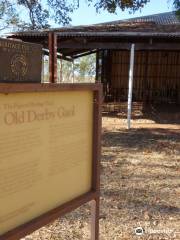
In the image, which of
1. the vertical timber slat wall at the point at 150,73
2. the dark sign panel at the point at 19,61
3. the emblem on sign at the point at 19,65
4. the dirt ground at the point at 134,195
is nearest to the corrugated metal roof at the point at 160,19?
the vertical timber slat wall at the point at 150,73

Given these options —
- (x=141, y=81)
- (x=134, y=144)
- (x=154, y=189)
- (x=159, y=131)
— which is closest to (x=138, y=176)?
(x=154, y=189)

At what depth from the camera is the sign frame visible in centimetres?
277

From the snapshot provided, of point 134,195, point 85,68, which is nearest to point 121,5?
point 134,195

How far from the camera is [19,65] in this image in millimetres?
2861

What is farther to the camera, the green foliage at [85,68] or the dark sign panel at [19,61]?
the green foliage at [85,68]

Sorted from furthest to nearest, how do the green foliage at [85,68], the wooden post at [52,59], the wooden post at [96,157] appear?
the green foliage at [85,68], the wooden post at [96,157], the wooden post at [52,59]

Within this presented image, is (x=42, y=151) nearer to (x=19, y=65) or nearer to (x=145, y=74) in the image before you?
(x=19, y=65)

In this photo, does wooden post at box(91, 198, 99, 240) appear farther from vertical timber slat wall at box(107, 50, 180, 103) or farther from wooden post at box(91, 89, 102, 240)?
vertical timber slat wall at box(107, 50, 180, 103)

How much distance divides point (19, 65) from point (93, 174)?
124 centimetres

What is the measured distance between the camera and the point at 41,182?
3064mm

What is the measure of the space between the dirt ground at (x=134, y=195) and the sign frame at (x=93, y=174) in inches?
47.2

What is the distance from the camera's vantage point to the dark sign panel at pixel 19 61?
273 centimetres

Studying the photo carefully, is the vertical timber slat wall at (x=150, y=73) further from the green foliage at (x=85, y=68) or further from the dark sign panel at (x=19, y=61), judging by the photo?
the green foliage at (x=85, y=68)

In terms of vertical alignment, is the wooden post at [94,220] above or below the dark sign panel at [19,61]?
below
